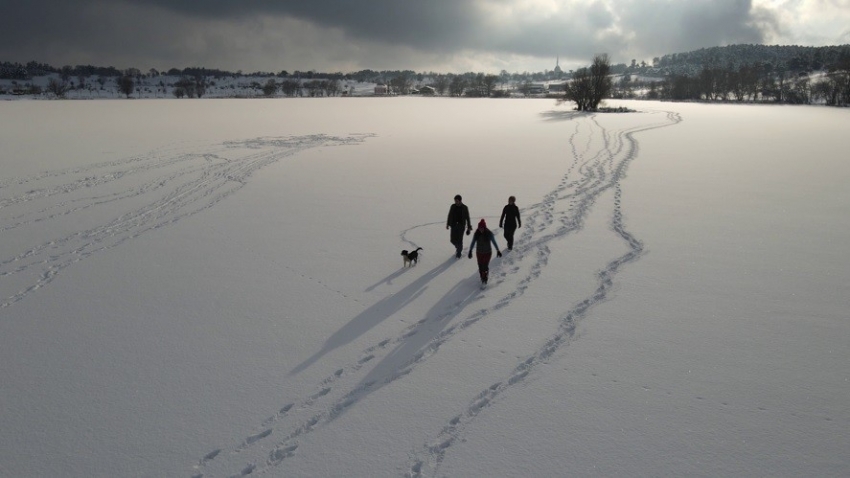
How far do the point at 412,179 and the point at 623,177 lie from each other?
7.87m

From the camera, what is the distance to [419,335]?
6844 mm

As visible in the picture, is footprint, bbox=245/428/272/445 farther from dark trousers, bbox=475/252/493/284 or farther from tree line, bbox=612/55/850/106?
tree line, bbox=612/55/850/106

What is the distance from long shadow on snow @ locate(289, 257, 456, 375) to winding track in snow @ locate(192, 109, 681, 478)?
1.31 feet

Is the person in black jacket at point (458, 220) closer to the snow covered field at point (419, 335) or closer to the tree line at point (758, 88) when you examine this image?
the snow covered field at point (419, 335)

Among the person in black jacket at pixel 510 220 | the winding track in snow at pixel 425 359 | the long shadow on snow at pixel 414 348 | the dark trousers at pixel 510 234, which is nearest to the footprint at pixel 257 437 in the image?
the winding track in snow at pixel 425 359

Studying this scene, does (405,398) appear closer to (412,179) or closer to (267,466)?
(267,466)

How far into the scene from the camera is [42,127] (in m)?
34.7

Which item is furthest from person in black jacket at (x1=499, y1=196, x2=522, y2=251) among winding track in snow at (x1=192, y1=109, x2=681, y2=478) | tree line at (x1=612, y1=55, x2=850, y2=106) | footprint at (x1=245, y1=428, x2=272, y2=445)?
tree line at (x1=612, y1=55, x2=850, y2=106)

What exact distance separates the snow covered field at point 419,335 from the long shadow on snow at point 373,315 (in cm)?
5

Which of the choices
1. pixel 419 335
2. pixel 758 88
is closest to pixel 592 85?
pixel 419 335

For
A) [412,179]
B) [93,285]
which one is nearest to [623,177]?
[412,179]

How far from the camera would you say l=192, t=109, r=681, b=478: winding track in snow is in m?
4.63

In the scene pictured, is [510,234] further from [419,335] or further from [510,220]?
[419,335]

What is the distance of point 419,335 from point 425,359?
2.13 feet
